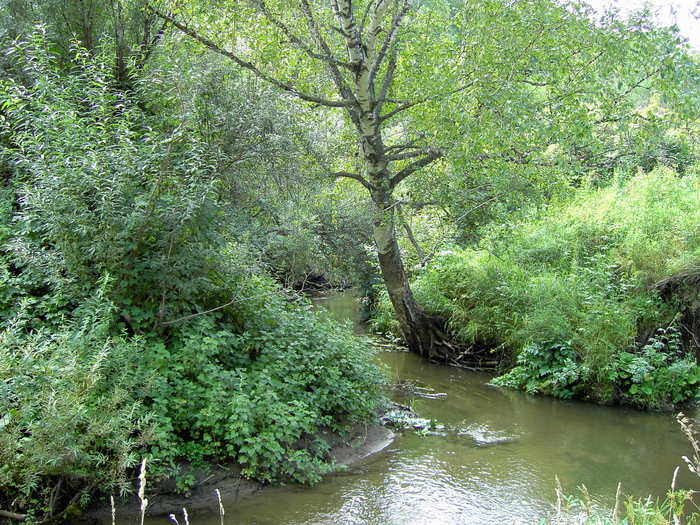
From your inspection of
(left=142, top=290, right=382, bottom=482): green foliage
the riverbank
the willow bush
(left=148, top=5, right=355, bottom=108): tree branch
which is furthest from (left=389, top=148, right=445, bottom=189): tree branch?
the riverbank

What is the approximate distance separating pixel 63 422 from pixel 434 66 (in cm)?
763

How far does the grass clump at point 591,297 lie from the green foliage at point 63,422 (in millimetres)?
7224

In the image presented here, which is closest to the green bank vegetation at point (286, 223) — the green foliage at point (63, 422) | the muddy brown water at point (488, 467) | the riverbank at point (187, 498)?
the green foliage at point (63, 422)

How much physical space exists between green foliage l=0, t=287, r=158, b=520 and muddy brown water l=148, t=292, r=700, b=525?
769 millimetres

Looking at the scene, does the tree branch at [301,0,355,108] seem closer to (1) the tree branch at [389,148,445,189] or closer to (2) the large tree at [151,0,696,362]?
(2) the large tree at [151,0,696,362]

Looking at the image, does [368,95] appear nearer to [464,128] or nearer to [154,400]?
[464,128]

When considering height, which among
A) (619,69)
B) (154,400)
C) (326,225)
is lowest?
(154,400)

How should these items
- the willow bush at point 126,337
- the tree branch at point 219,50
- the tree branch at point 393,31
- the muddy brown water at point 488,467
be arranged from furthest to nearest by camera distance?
the tree branch at point 393,31 → the tree branch at point 219,50 → the muddy brown water at point 488,467 → the willow bush at point 126,337

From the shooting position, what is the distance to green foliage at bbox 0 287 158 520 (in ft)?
13.9

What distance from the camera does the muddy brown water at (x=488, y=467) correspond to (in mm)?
5305

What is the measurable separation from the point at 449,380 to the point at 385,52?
6.16 metres

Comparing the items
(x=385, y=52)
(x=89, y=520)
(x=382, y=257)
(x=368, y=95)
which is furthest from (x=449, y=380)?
(x=89, y=520)

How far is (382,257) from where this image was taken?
11.3 meters

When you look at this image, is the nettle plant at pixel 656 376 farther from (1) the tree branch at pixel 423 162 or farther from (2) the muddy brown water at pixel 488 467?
(1) the tree branch at pixel 423 162
